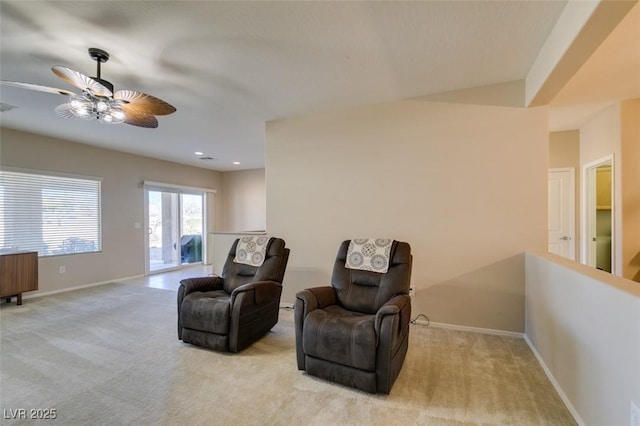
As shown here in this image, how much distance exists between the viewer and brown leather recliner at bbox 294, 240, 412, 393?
199 centimetres

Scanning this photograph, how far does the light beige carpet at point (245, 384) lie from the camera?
1.81 meters

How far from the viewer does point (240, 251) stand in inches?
133

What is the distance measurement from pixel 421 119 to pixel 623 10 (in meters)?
1.89

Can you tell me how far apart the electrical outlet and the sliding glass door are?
277 inches

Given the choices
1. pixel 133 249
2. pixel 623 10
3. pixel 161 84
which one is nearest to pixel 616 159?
pixel 623 10

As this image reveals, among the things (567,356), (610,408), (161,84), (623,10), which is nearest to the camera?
(610,408)

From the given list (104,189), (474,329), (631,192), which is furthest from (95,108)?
(631,192)

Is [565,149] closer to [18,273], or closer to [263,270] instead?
[263,270]

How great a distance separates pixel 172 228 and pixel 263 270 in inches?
189

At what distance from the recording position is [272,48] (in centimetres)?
239

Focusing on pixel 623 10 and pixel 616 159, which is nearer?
pixel 623 10

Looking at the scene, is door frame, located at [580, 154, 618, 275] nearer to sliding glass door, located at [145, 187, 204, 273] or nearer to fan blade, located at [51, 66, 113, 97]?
fan blade, located at [51, 66, 113, 97]

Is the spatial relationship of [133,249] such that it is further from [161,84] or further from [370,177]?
[370,177]

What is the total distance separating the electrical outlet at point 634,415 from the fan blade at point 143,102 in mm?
3310
